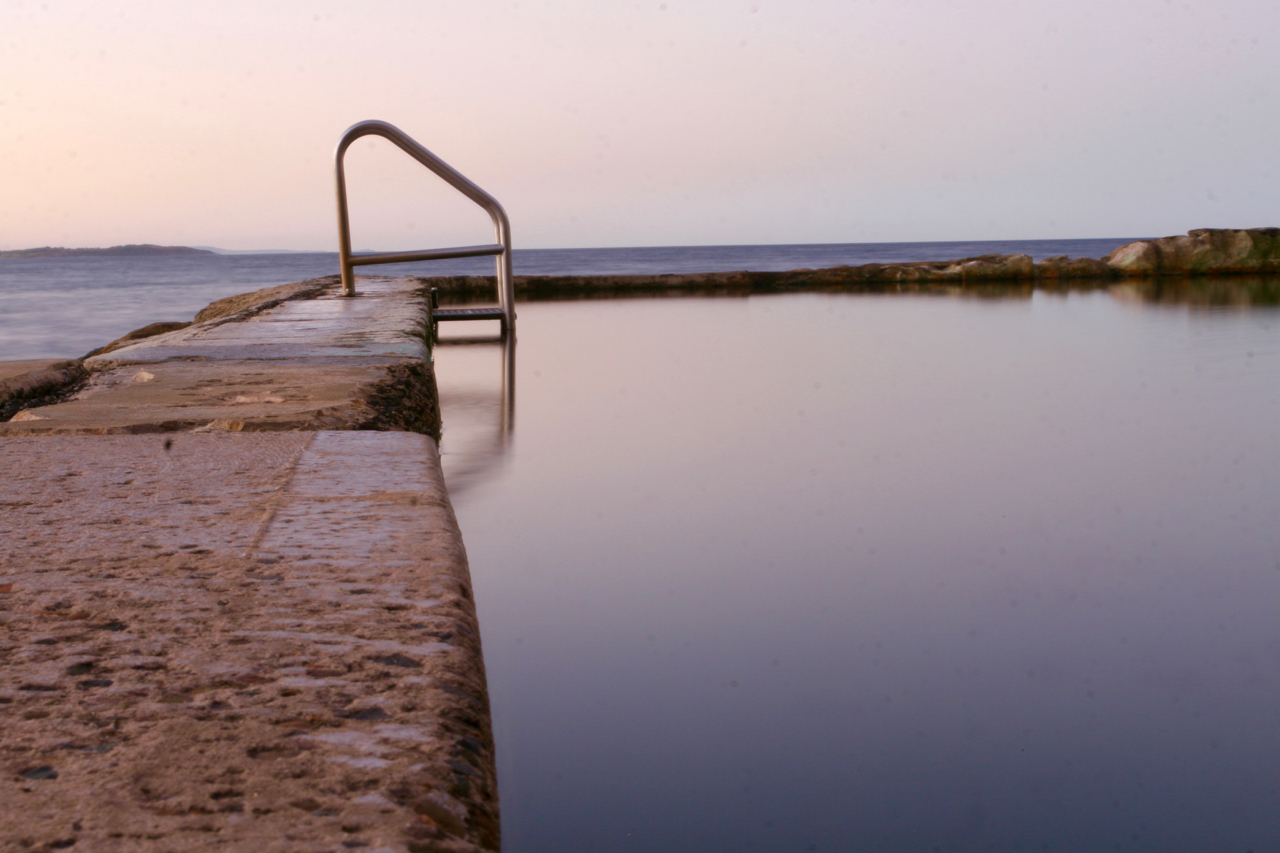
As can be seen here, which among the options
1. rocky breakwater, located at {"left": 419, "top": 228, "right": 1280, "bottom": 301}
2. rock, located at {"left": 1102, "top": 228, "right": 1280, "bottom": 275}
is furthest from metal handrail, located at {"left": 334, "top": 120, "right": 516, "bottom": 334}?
rock, located at {"left": 1102, "top": 228, "right": 1280, "bottom": 275}

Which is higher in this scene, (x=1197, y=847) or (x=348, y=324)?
(x=348, y=324)

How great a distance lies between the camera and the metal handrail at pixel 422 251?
4.53 metres

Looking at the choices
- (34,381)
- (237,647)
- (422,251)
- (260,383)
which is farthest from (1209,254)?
(237,647)

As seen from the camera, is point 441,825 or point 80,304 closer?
point 441,825

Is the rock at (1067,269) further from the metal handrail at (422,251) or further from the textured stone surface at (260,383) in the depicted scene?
the textured stone surface at (260,383)

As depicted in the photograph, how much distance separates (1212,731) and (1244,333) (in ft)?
15.0

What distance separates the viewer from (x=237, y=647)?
65 centimetres

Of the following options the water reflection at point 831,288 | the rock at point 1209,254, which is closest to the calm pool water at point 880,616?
the water reflection at point 831,288

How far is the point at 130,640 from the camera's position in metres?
0.66

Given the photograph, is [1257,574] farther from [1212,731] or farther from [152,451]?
[152,451]

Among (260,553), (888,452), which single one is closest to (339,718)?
(260,553)

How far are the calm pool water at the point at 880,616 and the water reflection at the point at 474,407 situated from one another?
0.08 ft

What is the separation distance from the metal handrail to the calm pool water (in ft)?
4.93

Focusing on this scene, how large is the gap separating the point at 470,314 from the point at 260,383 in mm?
3524
